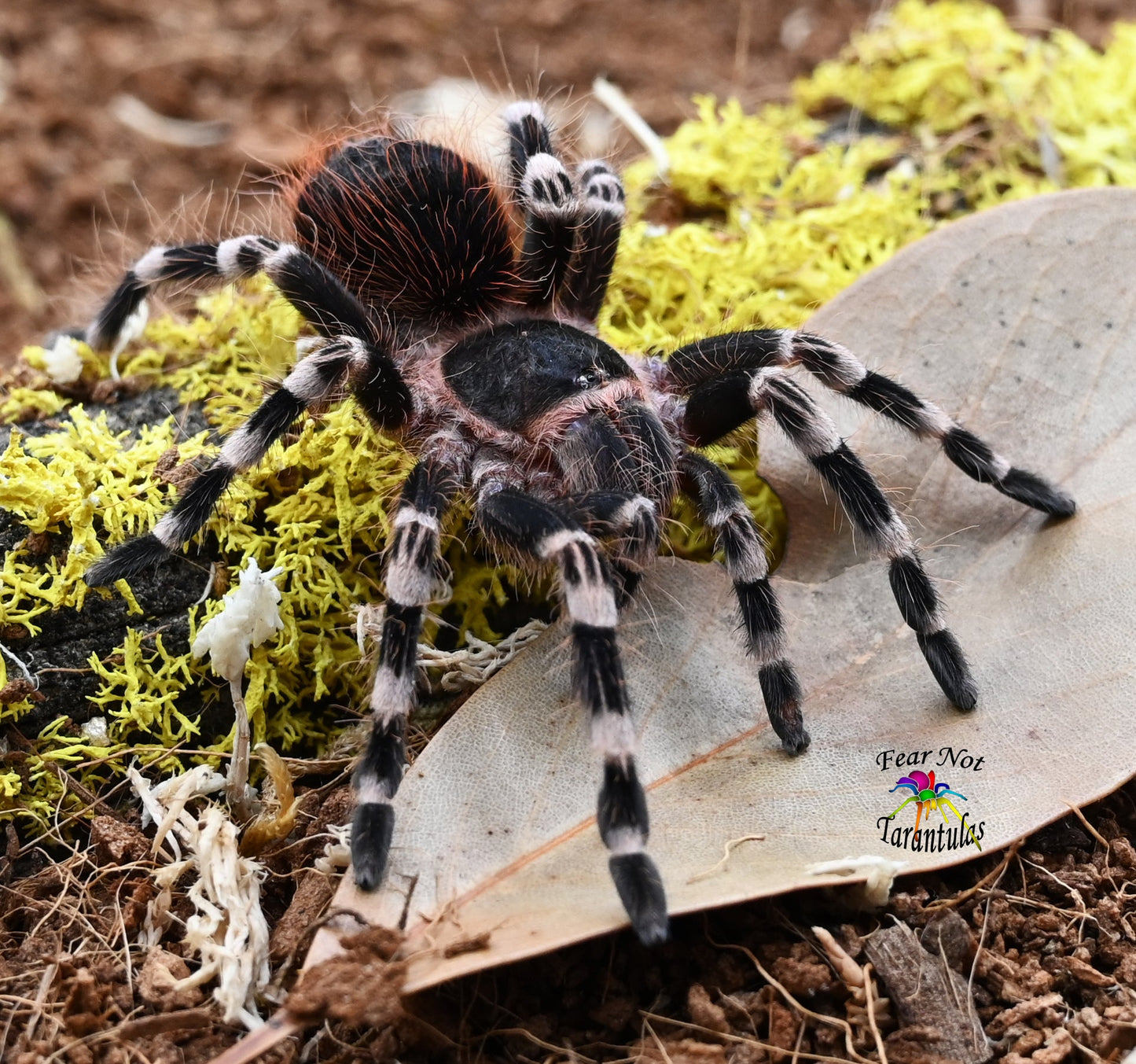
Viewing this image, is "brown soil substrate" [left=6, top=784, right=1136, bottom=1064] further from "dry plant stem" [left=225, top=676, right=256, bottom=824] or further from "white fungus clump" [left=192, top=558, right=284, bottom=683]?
"white fungus clump" [left=192, top=558, right=284, bottom=683]

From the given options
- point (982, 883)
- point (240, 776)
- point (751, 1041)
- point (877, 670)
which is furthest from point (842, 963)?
point (240, 776)

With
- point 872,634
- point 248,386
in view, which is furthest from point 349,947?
point 248,386

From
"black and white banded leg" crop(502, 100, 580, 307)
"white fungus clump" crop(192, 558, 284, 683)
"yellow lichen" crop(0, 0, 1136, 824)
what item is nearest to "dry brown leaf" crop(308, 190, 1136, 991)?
"yellow lichen" crop(0, 0, 1136, 824)

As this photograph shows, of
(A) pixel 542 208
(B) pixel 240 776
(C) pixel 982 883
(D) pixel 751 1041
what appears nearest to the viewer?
(D) pixel 751 1041

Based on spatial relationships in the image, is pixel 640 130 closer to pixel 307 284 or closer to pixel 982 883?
pixel 307 284

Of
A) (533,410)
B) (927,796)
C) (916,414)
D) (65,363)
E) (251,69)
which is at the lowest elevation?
(251,69)

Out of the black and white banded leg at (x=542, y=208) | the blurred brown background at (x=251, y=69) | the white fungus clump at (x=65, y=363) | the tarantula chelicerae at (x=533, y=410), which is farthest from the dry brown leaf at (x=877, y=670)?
the blurred brown background at (x=251, y=69)

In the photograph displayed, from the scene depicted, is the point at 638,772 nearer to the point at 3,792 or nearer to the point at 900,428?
the point at 900,428
